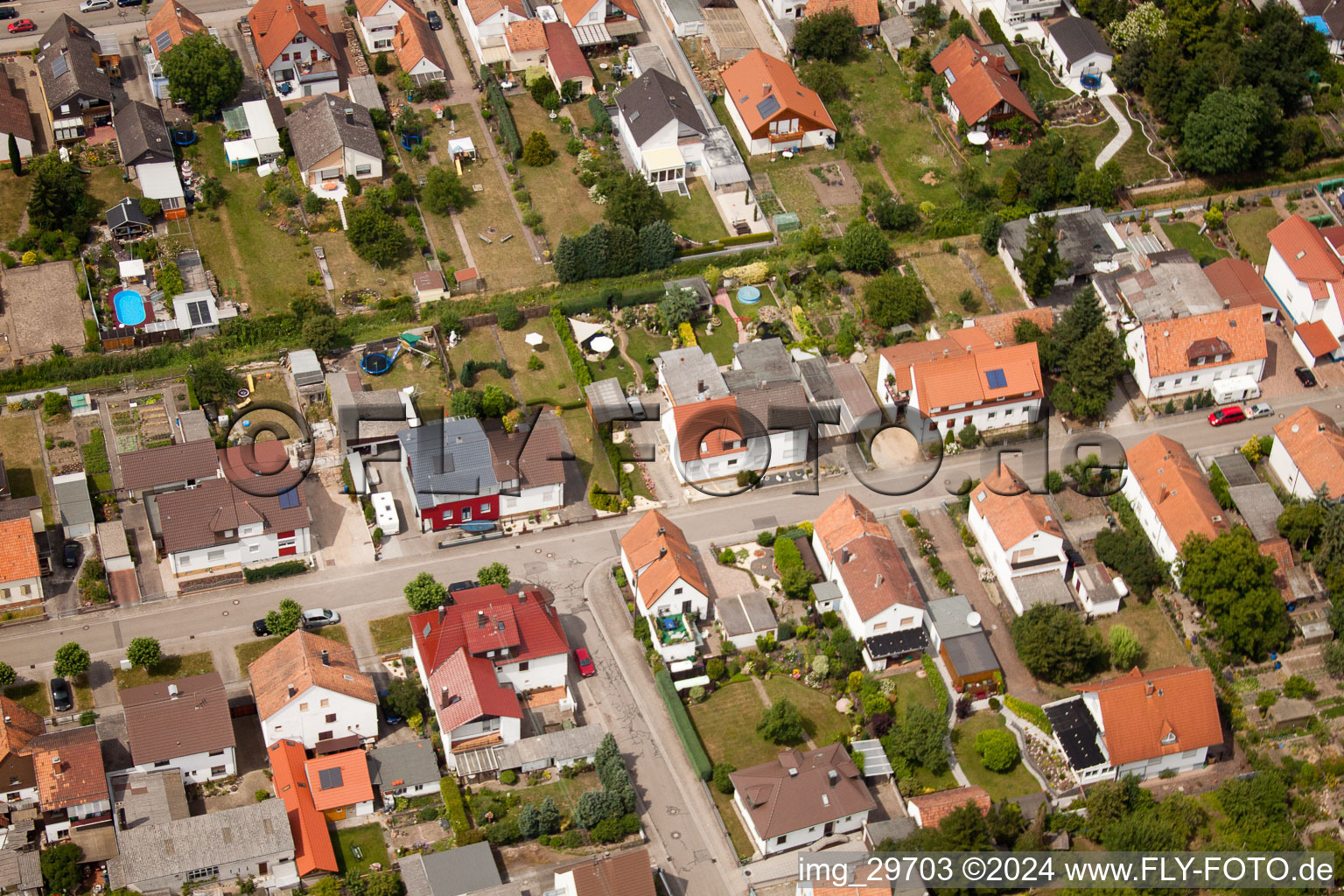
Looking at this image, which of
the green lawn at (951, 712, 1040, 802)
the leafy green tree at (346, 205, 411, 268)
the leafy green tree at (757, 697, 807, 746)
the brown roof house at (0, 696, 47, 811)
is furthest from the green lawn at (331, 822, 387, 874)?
the leafy green tree at (346, 205, 411, 268)

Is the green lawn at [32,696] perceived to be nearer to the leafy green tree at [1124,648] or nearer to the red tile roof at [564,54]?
the leafy green tree at [1124,648]

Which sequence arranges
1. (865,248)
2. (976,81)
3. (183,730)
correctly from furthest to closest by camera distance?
(976,81)
(865,248)
(183,730)

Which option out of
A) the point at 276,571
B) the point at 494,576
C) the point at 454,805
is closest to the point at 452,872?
the point at 454,805

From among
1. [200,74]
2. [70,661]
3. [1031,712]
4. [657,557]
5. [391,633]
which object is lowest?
[1031,712]

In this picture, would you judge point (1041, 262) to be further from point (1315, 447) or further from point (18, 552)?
point (18, 552)

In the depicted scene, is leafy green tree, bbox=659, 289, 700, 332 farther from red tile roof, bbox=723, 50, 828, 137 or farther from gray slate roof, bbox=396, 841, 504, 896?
gray slate roof, bbox=396, 841, 504, 896

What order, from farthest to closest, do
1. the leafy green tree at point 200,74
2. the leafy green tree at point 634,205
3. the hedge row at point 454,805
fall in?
the leafy green tree at point 200,74 → the leafy green tree at point 634,205 → the hedge row at point 454,805

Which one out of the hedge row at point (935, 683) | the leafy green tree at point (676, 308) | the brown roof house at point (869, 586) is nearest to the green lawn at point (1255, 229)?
the leafy green tree at point (676, 308)
